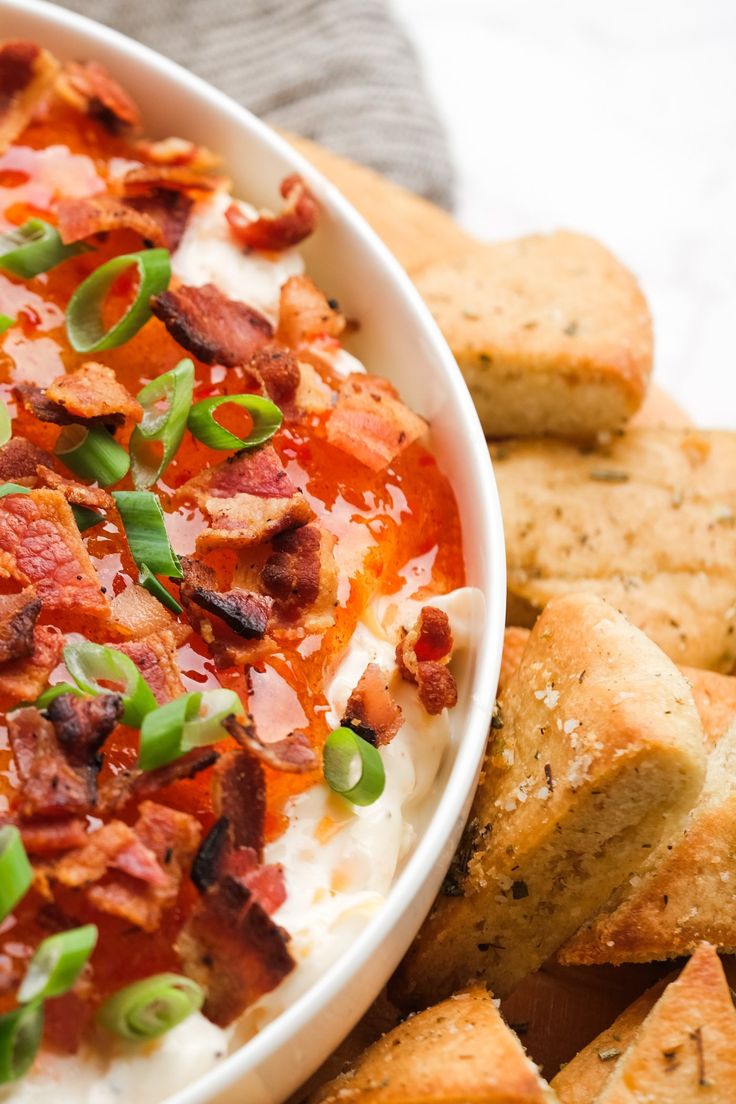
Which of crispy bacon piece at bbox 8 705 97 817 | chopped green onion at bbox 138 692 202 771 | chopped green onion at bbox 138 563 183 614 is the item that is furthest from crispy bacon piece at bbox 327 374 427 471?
crispy bacon piece at bbox 8 705 97 817

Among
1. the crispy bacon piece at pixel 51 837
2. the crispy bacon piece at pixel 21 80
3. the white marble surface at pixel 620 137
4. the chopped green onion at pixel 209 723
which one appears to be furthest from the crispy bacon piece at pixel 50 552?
the white marble surface at pixel 620 137

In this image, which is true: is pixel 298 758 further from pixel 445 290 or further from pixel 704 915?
pixel 445 290

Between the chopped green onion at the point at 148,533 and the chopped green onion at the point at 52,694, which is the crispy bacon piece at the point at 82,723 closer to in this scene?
the chopped green onion at the point at 52,694

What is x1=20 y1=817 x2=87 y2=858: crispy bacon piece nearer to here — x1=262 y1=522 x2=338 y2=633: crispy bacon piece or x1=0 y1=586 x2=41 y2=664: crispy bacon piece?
x1=0 y1=586 x2=41 y2=664: crispy bacon piece

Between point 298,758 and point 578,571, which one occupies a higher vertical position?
point 298,758

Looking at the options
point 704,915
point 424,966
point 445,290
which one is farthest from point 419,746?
point 445,290
